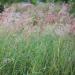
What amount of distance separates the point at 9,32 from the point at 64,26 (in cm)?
76

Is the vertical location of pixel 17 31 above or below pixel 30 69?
above

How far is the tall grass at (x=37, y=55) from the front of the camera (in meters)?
4.34

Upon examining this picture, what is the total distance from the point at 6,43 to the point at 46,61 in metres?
0.63

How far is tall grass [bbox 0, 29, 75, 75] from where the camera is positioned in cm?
434

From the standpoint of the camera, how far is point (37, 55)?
4430 millimetres

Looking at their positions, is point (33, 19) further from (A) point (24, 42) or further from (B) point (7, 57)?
(B) point (7, 57)

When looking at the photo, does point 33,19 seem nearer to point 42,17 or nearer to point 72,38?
point 42,17

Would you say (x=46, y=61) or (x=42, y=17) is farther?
(x=42, y=17)

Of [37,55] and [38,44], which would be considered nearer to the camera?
[37,55]

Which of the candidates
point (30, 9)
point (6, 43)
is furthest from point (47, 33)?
point (30, 9)

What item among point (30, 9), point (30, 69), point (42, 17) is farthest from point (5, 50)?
point (30, 9)

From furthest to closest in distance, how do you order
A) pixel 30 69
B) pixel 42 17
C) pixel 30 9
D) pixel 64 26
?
pixel 30 9 → pixel 42 17 → pixel 64 26 → pixel 30 69

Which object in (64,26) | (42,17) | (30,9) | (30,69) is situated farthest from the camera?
(30,9)

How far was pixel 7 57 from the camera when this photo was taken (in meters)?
4.47
